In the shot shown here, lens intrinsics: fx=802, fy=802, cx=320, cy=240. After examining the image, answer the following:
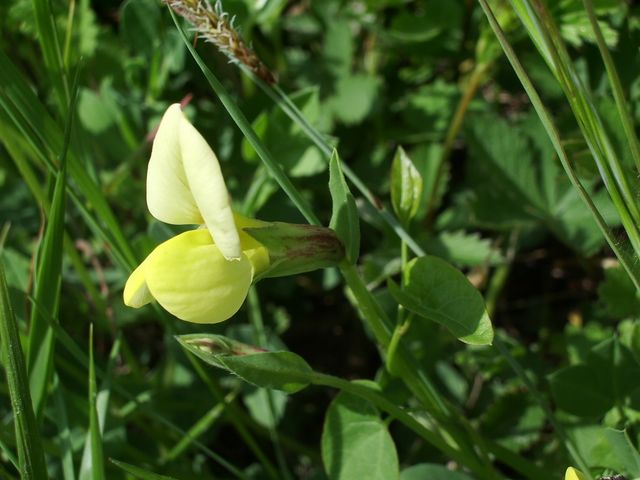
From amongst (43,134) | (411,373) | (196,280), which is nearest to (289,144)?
(43,134)

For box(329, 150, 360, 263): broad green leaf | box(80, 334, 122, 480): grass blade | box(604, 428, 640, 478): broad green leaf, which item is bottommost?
box(604, 428, 640, 478): broad green leaf

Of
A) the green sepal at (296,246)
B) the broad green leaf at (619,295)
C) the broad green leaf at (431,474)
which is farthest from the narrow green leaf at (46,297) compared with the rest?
the broad green leaf at (619,295)

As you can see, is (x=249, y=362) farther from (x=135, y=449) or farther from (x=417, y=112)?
(x=417, y=112)

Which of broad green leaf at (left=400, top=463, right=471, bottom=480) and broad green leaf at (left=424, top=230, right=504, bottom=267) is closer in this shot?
broad green leaf at (left=400, top=463, right=471, bottom=480)

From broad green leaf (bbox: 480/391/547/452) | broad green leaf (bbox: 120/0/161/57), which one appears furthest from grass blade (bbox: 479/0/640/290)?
broad green leaf (bbox: 120/0/161/57)

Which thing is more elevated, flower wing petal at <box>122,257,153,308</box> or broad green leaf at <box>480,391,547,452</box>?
flower wing petal at <box>122,257,153,308</box>

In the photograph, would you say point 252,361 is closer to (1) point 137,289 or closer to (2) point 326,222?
(1) point 137,289

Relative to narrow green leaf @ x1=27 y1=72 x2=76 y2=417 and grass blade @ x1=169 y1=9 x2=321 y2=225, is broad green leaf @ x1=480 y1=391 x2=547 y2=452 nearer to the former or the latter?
grass blade @ x1=169 y1=9 x2=321 y2=225
